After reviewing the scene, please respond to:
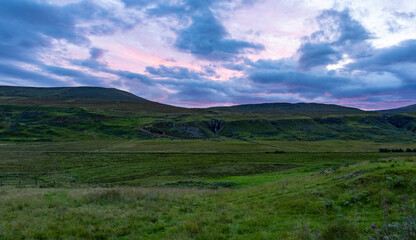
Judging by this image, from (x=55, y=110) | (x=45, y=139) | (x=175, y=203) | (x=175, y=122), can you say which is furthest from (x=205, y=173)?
(x=55, y=110)

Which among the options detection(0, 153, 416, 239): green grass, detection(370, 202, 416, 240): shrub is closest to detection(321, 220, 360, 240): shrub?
detection(0, 153, 416, 239): green grass

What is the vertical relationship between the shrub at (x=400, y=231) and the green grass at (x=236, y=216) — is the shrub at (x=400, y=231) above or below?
above

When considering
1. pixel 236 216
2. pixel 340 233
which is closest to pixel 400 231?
pixel 340 233

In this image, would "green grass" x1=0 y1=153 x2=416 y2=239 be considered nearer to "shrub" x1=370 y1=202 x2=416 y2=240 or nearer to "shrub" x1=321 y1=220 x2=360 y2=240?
"shrub" x1=321 y1=220 x2=360 y2=240

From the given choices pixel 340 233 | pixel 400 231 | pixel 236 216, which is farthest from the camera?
pixel 236 216

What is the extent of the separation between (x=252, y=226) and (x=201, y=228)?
7.27 ft

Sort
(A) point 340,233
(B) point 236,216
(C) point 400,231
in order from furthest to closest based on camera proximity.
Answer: (B) point 236,216, (A) point 340,233, (C) point 400,231

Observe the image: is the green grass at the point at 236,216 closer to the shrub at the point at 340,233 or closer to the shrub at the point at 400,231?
the shrub at the point at 340,233

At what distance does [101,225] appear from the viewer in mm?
10469

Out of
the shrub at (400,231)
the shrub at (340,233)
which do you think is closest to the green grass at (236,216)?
the shrub at (340,233)

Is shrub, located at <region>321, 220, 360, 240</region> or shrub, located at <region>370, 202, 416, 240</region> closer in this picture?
shrub, located at <region>370, 202, 416, 240</region>

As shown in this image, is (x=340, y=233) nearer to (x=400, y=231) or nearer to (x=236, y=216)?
(x=400, y=231)

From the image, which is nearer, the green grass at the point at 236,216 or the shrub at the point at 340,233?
the shrub at the point at 340,233

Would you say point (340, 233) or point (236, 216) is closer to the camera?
point (340, 233)
